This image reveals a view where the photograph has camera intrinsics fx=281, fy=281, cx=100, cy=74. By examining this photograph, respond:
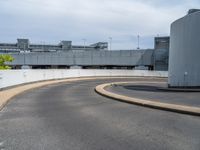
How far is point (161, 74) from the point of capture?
175 feet

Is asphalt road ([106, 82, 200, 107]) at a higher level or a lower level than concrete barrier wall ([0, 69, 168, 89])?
lower

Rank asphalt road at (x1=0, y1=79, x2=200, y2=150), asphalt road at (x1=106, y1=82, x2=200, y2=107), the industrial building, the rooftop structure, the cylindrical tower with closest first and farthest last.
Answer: asphalt road at (x1=0, y1=79, x2=200, y2=150) < asphalt road at (x1=106, y1=82, x2=200, y2=107) < the cylindrical tower < the industrial building < the rooftop structure

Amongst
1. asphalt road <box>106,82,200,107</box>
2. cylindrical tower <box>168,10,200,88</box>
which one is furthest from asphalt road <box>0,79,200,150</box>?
cylindrical tower <box>168,10,200,88</box>

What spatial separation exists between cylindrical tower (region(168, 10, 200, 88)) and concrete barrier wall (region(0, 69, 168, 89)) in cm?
1448

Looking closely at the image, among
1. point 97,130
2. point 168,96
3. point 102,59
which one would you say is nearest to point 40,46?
point 102,59

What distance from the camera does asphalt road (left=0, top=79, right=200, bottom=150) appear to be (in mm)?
6594

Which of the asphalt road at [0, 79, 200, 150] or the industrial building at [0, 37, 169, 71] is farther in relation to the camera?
the industrial building at [0, 37, 169, 71]

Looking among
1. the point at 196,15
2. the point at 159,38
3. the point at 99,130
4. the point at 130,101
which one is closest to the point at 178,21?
the point at 196,15

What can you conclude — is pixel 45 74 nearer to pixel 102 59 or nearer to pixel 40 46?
pixel 102 59

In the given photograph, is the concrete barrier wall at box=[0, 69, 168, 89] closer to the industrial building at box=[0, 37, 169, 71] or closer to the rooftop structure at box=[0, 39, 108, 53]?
the industrial building at box=[0, 37, 169, 71]

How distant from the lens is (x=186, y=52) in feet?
85.0

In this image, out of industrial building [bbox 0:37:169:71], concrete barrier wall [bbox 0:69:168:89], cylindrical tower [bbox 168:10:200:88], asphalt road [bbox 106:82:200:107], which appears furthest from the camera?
industrial building [bbox 0:37:169:71]

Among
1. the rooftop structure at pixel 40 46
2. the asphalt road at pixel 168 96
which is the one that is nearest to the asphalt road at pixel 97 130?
the asphalt road at pixel 168 96

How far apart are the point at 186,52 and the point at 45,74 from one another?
55.1ft
